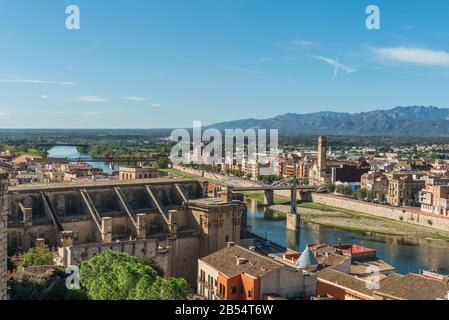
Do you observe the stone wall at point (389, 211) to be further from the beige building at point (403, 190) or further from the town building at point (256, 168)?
the town building at point (256, 168)

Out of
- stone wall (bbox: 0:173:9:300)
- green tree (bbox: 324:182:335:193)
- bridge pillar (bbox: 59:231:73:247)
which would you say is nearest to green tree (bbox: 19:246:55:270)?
bridge pillar (bbox: 59:231:73:247)

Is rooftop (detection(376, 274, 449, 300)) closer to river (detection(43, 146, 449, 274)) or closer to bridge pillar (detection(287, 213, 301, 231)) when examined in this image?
river (detection(43, 146, 449, 274))

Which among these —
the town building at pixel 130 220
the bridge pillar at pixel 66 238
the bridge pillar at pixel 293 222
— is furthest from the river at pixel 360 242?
the bridge pillar at pixel 66 238

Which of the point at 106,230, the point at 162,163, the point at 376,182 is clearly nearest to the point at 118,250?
the point at 106,230

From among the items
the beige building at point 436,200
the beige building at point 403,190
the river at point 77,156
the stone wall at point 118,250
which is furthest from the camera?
the river at point 77,156
